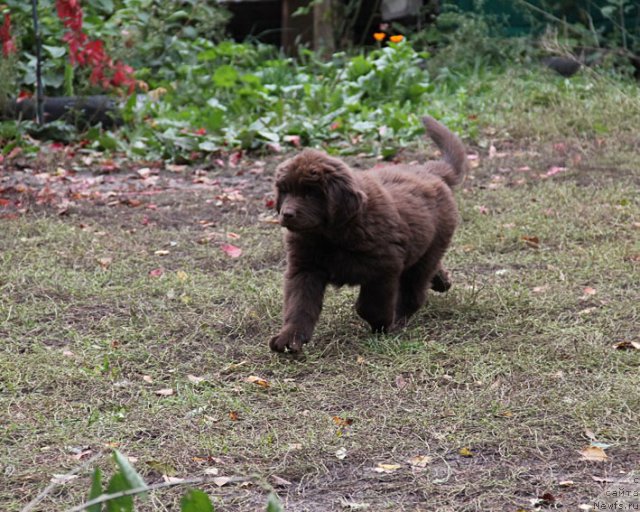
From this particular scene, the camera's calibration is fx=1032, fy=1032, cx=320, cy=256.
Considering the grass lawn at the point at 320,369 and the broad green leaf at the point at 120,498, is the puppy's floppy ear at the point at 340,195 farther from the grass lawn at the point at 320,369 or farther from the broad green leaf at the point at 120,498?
the broad green leaf at the point at 120,498

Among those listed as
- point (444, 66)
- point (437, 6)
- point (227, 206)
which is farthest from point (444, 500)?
point (437, 6)

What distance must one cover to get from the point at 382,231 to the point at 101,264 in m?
2.24

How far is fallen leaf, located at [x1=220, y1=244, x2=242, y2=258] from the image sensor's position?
6.62 m

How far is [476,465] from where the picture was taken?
3.64m

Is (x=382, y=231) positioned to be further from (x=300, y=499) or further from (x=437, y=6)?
(x=437, y=6)

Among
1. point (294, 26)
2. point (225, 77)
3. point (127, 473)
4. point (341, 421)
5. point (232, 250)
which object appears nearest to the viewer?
point (127, 473)

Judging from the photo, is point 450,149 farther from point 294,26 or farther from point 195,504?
point 294,26

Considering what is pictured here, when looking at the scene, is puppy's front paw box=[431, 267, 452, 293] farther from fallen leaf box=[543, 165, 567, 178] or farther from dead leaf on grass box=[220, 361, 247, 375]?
fallen leaf box=[543, 165, 567, 178]

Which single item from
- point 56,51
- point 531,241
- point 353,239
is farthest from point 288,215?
point 56,51

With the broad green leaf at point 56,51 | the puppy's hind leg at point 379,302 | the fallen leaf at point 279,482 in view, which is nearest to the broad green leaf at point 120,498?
the fallen leaf at point 279,482

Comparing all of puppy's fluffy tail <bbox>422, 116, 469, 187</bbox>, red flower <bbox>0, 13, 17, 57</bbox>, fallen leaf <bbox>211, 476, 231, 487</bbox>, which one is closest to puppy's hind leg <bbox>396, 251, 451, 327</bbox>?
puppy's fluffy tail <bbox>422, 116, 469, 187</bbox>

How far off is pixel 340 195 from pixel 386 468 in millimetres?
1511

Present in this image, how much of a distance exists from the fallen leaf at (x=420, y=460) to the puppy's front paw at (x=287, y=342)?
3.79 feet

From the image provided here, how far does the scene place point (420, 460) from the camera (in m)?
3.67
